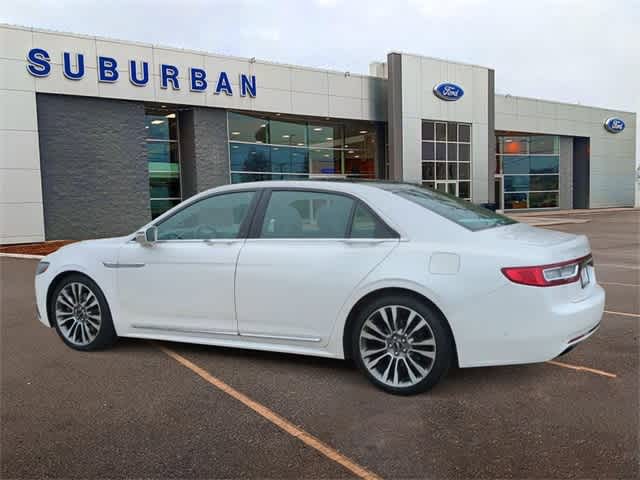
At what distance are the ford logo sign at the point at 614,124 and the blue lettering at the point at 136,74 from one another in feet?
116

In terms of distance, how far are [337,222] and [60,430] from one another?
7.83ft

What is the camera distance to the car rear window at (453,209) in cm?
410

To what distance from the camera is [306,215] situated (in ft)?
14.4

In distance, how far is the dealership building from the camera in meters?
18.8

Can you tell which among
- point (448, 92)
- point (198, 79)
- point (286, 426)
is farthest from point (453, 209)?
point (448, 92)

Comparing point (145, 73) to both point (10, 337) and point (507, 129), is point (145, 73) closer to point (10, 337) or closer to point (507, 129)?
point (10, 337)

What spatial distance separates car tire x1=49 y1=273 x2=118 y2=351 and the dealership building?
7.90 m

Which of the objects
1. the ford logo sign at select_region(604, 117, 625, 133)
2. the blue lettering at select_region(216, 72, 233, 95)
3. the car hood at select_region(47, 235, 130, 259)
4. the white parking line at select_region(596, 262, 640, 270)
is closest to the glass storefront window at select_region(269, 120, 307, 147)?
A: the blue lettering at select_region(216, 72, 233, 95)

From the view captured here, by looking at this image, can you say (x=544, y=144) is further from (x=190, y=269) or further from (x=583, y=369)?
(x=190, y=269)

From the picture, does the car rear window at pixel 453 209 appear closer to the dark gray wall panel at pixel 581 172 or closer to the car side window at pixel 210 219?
the car side window at pixel 210 219

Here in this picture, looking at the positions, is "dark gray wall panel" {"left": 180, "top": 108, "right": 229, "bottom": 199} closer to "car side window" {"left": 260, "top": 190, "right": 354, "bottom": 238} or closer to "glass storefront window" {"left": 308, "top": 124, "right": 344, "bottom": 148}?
"glass storefront window" {"left": 308, "top": 124, "right": 344, "bottom": 148}

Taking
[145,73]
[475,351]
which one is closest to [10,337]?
[475,351]

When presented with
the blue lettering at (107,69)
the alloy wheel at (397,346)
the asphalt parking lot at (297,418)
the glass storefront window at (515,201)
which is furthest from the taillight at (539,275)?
the glass storefront window at (515,201)

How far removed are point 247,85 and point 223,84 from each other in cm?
119
